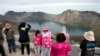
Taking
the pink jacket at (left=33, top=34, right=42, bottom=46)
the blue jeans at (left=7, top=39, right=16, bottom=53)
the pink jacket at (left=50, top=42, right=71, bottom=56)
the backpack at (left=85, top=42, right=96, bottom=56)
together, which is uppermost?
the pink jacket at (left=50, top=42, right=71, bottom=56)

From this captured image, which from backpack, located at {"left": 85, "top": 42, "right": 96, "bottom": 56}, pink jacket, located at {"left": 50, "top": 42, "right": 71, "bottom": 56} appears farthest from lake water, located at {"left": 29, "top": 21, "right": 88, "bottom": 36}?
pink jacket, located at {"left": 50, "top": 42, "right": 71, "bottom": 56}

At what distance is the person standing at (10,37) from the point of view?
855 centimetres

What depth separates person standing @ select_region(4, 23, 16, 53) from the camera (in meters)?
8.55

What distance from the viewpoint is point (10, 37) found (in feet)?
28.3

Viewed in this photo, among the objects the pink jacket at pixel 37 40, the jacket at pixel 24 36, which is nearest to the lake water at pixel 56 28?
the pink jacket at pixel 37 40

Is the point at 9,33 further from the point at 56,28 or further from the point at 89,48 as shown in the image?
the point at 89,48

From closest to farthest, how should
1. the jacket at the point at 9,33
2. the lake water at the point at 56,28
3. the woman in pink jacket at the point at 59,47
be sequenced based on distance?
1. the woman in pink jacket at the point at 59,47
2. the jacket at the point at 9,33
3. the lake water at the point at 56,28

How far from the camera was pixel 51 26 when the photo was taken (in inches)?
349

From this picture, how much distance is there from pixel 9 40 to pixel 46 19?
1199 mm

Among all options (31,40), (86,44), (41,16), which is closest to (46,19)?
(41,16)

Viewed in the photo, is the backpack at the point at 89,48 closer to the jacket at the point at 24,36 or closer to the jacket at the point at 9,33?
the jacket at the point at 24,36

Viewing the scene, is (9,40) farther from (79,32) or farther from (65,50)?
(65,50)

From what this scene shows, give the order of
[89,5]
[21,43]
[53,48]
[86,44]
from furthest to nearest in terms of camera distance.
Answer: [89,5] → [21,43] → [86,44] → [53,48]

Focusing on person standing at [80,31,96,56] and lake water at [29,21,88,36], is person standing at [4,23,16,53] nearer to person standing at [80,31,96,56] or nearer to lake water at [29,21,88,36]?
lake water at [29,21,88,36]
